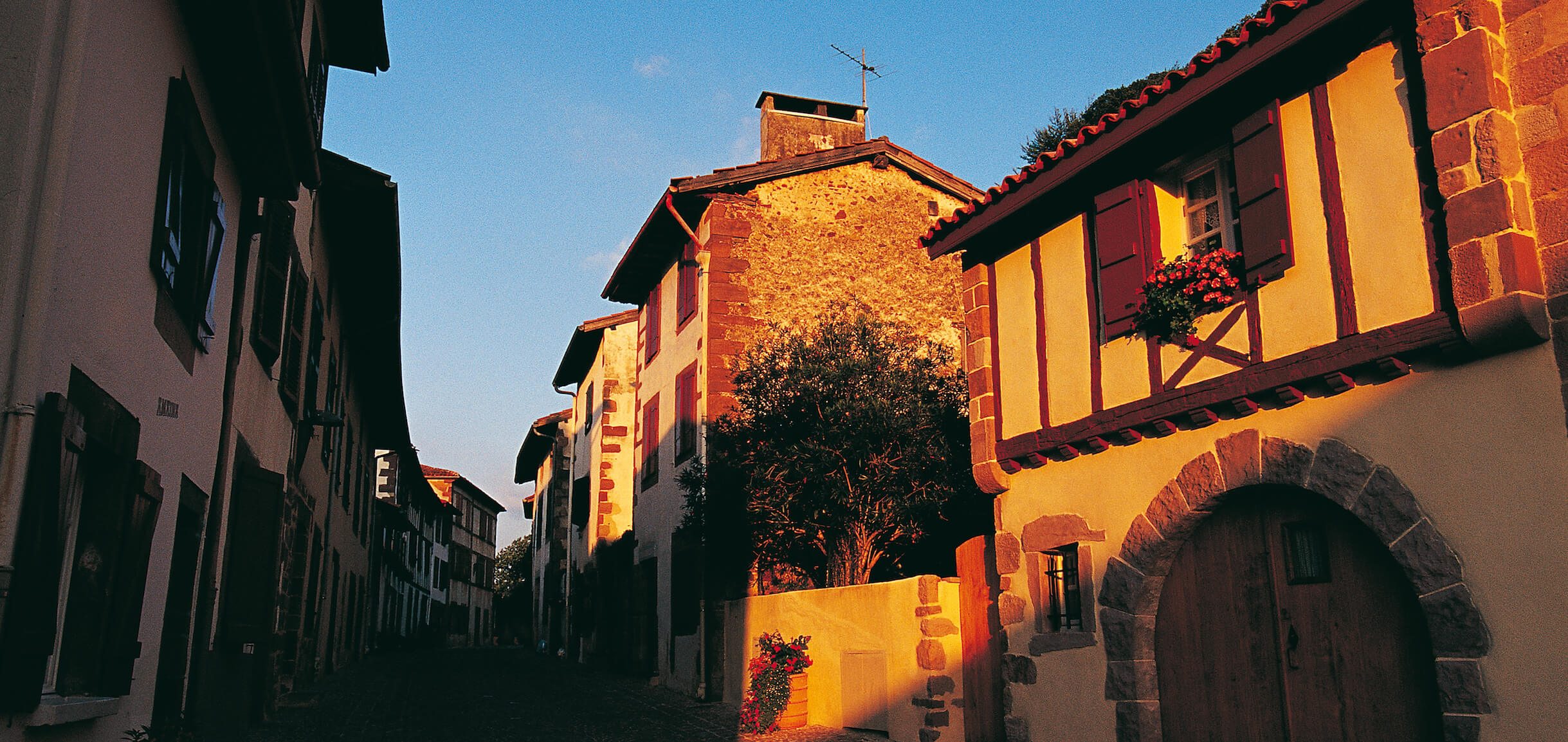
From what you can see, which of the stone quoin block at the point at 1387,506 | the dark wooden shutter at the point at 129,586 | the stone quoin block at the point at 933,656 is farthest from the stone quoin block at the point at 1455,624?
the dark wooden shutter at the point at 129,586

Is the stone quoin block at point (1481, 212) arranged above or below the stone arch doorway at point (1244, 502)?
above

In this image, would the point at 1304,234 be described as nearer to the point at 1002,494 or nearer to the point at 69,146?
the point at 1002,494

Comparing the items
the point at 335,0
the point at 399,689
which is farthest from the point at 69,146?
the point at 399,689

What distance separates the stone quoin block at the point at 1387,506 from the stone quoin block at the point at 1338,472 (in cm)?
5

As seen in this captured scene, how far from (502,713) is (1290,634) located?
915 cm

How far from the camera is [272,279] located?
9.30 m

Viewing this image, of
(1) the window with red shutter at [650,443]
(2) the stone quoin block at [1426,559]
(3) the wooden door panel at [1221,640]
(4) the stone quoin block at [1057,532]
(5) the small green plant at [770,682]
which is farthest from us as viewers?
(1) the window with red shutter at [650,443]

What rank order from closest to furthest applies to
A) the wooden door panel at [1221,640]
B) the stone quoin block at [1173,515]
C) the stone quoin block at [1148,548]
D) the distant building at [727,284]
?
the wooden door panel at [1221,640], the stone quoin block at [1173,515], the stone quoin block at [1148,548], the distant building at [727,284]

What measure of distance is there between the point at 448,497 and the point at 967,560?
4403cm

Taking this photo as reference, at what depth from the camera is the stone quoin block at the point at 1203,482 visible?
7.09 m

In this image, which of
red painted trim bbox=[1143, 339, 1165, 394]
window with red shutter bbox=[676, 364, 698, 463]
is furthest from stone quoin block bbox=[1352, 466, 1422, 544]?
window with red shutter bbox=[676, 364, 698, 463]

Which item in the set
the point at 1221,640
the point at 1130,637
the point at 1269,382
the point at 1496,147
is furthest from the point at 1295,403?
the point at 1130,637

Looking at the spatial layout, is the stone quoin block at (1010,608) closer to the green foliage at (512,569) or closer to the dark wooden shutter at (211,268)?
the dark wooden shutter at (211,268)

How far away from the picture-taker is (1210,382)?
23.4ft
